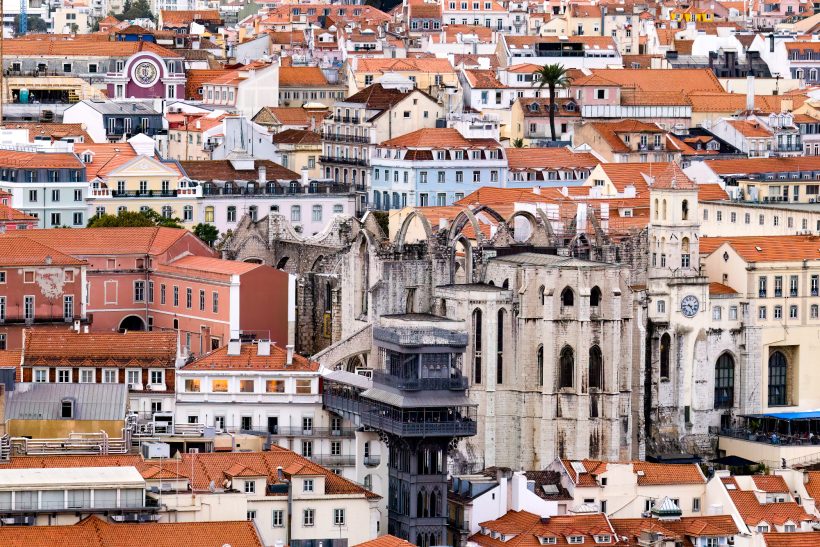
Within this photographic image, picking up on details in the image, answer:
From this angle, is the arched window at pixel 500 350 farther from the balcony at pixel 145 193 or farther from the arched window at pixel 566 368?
the balcony at pixel 145 193

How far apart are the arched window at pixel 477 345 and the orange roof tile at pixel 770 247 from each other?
1654 centimetres

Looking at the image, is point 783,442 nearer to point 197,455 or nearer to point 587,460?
point 587,460

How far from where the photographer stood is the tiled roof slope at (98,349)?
453 feet

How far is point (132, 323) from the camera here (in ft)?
518

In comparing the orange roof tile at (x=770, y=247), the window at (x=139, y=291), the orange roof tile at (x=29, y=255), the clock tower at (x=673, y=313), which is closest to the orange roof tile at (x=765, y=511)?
the clock tower at (x=673, y=313)

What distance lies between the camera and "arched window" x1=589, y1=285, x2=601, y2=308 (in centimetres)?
13938

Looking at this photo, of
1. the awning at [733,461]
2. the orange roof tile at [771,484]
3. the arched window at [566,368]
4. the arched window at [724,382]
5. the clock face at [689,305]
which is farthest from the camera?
the arched window at [724,382]

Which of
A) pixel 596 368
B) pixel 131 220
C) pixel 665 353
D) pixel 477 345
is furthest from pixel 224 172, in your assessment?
pixel 596 368

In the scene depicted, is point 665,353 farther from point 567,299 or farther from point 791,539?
point 791,539

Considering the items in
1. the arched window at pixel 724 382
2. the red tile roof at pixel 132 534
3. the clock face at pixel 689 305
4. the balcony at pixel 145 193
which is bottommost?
the red tile roof at pixel 132 534

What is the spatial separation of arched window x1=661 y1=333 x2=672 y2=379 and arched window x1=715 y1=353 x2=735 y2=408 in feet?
9.56

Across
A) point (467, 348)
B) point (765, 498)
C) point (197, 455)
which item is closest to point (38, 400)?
point (197, 455)

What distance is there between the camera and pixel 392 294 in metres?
144

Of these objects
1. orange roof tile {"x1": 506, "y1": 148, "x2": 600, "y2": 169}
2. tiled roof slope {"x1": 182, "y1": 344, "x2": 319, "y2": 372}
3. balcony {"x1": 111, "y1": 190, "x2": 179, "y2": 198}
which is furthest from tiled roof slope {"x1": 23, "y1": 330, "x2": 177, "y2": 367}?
orange roof tile {"x1": 506, "y1": 148, "x2": 600, "y2": 169}
